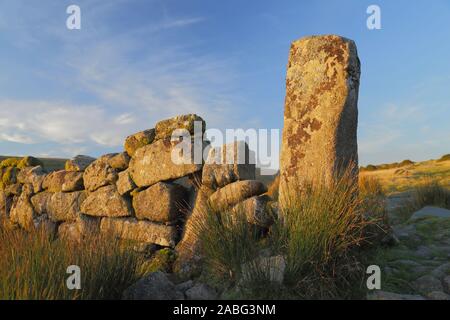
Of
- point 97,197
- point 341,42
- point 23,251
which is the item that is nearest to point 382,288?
point 341,42

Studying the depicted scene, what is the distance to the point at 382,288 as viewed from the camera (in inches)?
165

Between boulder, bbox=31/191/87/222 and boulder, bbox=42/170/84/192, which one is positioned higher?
boulder, bbox=42/170/84/192

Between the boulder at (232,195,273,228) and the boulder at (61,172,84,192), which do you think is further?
the boulder at (61,172,84,192)

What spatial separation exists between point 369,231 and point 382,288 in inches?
31.8

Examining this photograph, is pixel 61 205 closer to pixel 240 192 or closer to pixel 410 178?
pixel 240 192

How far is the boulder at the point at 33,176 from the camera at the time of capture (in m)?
9.74

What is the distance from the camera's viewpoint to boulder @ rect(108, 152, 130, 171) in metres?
7.57

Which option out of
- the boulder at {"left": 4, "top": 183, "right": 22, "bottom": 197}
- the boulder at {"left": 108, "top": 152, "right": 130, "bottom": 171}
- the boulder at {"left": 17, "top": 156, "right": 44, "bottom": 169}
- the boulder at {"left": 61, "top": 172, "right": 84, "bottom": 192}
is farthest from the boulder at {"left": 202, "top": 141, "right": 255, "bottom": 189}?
the boulder at {"left": 17, "top": 156, "right": 44, "bottom": 169}

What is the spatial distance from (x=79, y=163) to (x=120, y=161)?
187 cm

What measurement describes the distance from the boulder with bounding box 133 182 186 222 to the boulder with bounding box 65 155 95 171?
2.69 meters

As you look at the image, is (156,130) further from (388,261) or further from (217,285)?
(388,261)

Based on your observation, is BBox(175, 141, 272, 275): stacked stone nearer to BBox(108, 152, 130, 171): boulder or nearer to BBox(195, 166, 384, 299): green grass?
BBox(195, 166, 384, 299): green grass

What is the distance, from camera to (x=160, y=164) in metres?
6.73

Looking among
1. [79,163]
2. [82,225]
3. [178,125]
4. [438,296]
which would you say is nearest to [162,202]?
[178,125]
